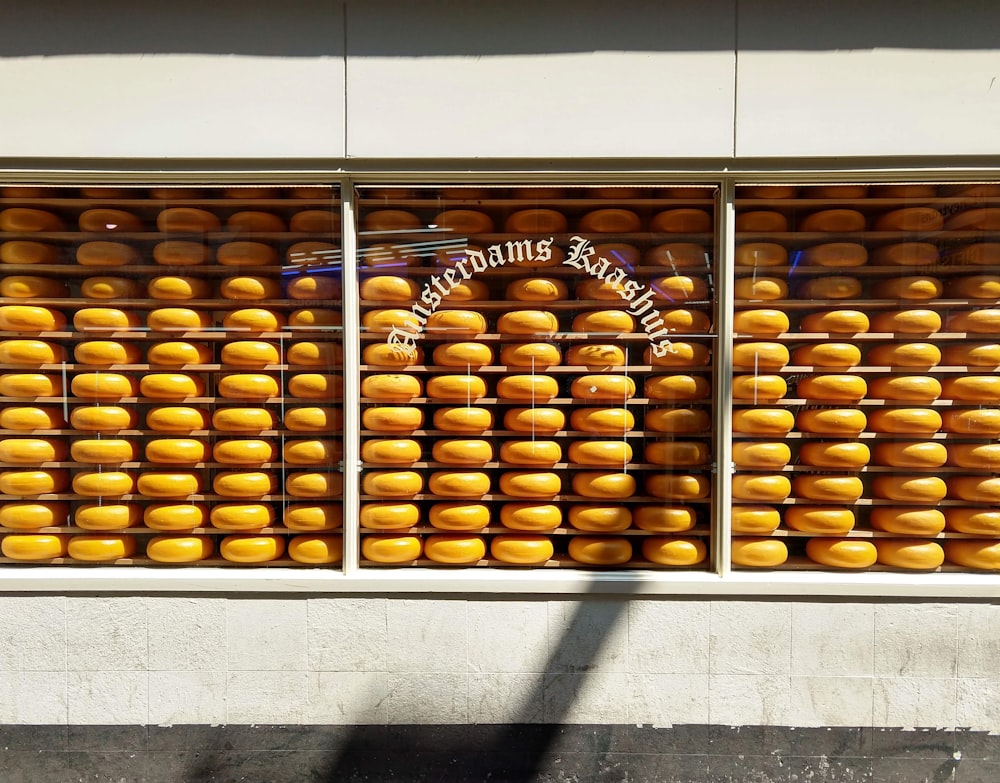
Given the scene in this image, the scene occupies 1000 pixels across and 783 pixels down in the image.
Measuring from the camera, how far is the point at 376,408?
2896mm

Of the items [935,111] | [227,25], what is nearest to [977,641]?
[935,111]

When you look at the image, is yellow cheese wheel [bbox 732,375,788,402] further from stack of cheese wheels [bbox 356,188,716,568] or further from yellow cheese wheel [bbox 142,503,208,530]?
yellow cheese wheel [bbox 142,503,208,530]

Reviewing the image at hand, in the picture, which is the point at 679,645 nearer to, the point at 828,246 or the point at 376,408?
the point at 376,408

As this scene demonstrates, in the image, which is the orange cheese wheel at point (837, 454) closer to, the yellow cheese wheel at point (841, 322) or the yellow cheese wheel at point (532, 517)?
the yellow cheese wheel at point (841, 322)

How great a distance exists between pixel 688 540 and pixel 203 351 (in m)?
3.02

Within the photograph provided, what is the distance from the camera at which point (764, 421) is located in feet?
9.27

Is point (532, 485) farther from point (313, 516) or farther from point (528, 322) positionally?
point (313, 516)

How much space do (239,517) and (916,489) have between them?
3.81 meters

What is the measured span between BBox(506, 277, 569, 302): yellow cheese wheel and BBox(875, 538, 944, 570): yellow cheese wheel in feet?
7.76

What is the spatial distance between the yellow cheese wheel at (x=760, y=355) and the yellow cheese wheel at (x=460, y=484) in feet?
5.21

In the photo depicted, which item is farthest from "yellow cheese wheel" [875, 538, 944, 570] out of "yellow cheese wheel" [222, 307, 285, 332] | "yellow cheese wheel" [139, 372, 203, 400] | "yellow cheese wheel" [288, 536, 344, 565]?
"yellow cheese wheel" [139, 372, 203, 400]

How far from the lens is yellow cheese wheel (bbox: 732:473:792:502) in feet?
9.32

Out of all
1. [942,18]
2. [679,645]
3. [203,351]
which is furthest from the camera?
[203,351]

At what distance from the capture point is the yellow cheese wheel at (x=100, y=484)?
2.87m
